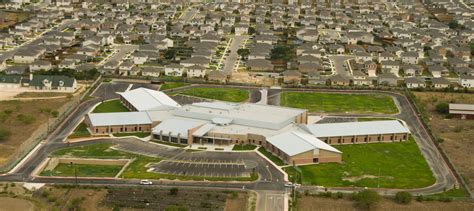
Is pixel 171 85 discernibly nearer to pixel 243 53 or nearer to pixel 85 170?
pixel 243 53

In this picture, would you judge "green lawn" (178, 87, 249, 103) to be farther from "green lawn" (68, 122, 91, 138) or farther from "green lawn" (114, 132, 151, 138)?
"green lawn" (68, 122, 91, 138)

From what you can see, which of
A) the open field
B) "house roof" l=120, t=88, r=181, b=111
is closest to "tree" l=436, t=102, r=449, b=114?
"house roof" l=120, t=88, r=181, b=111

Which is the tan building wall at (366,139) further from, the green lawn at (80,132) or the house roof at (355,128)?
the green lawn at (80,132)

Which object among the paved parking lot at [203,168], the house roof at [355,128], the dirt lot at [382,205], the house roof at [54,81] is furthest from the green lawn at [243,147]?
the house roof at [54,81]

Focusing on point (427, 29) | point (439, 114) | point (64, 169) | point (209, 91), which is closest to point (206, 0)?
point (427, 29)

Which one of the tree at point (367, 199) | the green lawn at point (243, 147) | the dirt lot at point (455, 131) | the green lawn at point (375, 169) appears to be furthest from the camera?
the green lawn at point (243, 147)

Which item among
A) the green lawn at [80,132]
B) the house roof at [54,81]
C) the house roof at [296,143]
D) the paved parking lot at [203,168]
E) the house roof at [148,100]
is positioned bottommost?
the paved parking lot at [203,168]

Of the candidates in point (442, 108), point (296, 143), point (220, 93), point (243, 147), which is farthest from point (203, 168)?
point (442, 108)
